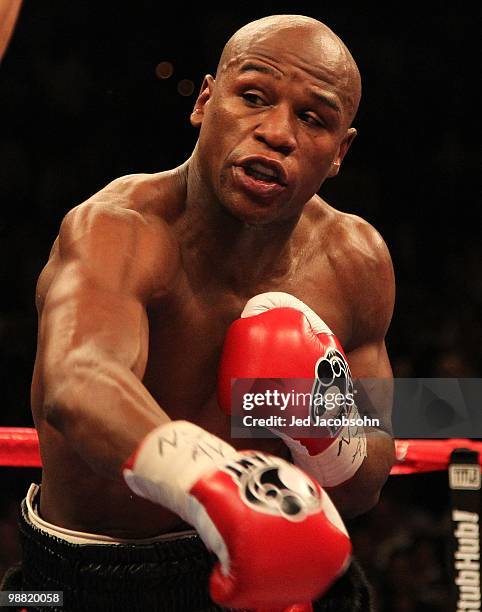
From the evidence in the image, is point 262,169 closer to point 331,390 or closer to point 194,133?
point 331,390

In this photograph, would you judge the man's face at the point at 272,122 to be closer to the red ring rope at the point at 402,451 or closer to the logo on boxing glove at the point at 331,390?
the logo on boxing glove at the point at 331,390

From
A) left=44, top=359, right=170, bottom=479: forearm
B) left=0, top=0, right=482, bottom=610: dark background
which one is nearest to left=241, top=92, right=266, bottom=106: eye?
left=44, top=359, right=170, bottom=479: forearm

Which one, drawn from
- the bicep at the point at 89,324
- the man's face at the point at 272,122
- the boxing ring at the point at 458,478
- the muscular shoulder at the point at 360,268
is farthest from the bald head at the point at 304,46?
the boxing ring at the point at 458,478

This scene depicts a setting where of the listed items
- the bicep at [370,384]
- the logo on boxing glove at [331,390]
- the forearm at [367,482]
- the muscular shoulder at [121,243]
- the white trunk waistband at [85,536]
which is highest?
the muscular shoulder at [121,243]

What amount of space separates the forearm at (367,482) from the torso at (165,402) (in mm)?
153

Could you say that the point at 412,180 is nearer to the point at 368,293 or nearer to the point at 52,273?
the point at 368,293

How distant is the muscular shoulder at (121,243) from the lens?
128 centimetres

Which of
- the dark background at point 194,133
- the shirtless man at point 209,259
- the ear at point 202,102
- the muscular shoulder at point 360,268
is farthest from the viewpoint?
the dark background at point 194,133

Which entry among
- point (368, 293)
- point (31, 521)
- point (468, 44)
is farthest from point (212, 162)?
point (468, 44)

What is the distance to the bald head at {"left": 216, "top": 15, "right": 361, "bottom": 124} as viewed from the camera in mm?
1376

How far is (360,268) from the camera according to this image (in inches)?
64.7

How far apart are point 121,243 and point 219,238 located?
0.19 metres

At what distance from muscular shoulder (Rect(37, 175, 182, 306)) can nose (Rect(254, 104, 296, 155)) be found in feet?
0.66

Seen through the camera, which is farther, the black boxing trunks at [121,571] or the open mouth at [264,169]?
the black boxing trunks at [121,571]
